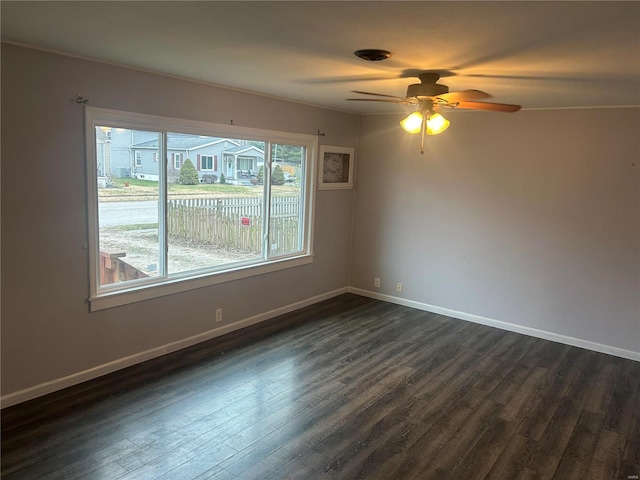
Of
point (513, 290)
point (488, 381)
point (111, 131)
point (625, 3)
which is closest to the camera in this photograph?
point (625, 3)

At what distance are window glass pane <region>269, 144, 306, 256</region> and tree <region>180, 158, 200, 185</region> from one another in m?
1.01

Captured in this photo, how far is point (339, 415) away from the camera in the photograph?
329 centimetres

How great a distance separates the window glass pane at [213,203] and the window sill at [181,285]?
13 centimetres

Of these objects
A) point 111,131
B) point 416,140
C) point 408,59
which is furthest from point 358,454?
point 416,140

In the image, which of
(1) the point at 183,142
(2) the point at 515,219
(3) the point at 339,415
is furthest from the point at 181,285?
(2) the point at 515,219

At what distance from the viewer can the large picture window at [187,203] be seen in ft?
11.9

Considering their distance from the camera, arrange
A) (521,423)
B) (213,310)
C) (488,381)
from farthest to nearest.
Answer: (213,310), (488,381), (521,423)

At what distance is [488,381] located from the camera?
3.95m

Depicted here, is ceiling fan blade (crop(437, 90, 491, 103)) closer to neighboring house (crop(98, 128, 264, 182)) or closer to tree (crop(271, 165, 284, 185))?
neighboring house (crop(98, 128, 264, 182))

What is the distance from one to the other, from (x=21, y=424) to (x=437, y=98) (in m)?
3.42

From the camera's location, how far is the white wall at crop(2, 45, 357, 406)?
9.89 ft

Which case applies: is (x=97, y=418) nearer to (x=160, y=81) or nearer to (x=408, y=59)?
(x=160, y=81)

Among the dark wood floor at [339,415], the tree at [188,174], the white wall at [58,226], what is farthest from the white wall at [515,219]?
the white wall at [58,226]

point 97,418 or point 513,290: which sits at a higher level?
point 513,290
